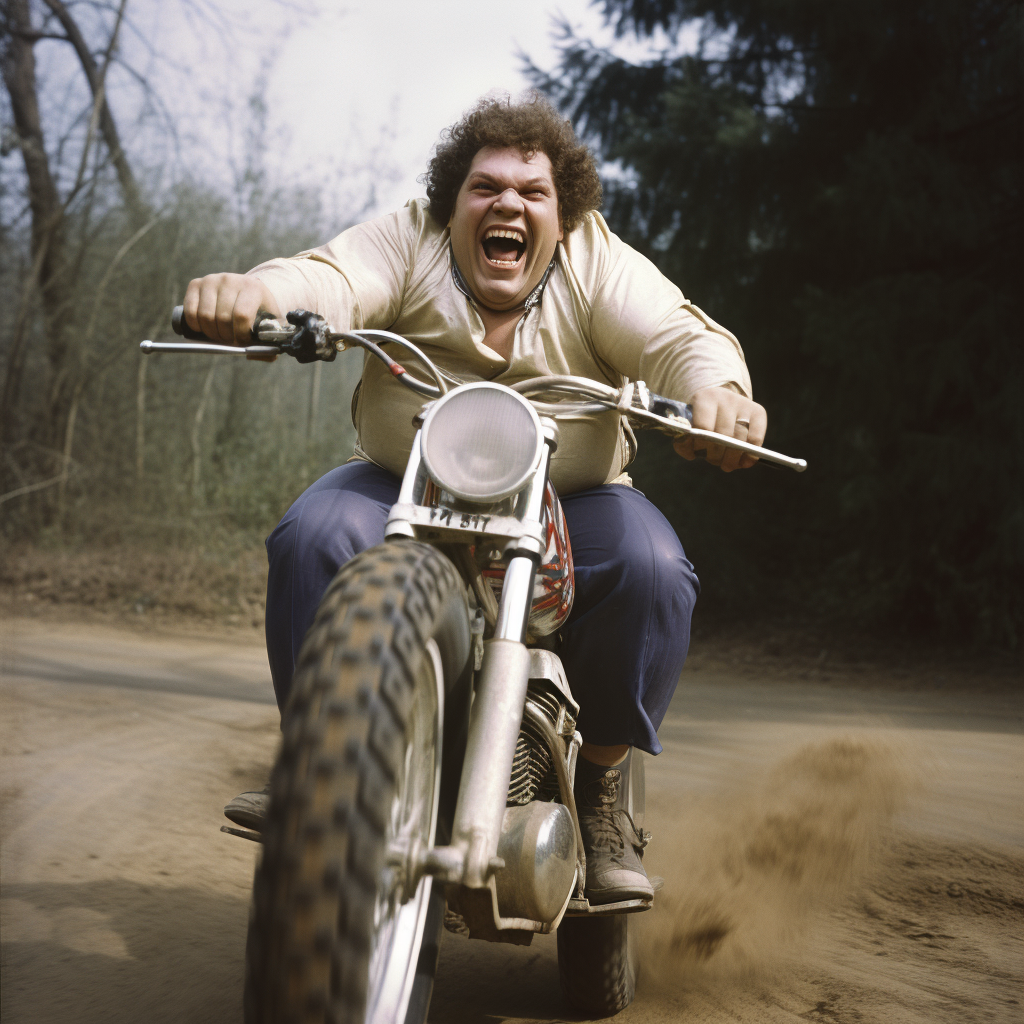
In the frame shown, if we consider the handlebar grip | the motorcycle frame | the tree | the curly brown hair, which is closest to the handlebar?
the handlebar grip

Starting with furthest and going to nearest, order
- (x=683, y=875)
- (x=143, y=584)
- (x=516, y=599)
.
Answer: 1. (x=143, y=584)
2. (x=683, y=875)
3. (x=516, y=599)

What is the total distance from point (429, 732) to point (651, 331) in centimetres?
110

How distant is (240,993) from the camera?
6.95ft

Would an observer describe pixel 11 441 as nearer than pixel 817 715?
No

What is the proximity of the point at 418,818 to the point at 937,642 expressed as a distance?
759 cm

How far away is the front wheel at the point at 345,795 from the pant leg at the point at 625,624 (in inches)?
26.8

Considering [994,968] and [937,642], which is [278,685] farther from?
[937,642]

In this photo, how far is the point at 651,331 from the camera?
7.30 ft

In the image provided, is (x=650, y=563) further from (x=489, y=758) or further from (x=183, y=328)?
(x=183, y=328)

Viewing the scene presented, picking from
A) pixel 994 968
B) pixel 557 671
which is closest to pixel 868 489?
pixel 994 968

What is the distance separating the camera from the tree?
7.58 meters

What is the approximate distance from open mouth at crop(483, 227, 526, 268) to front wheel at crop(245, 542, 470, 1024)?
3.47 feet

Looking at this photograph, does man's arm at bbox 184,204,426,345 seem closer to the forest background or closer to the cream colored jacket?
the cream colored jacket

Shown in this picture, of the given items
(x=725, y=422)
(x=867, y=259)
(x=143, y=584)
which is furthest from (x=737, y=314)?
(x=725, y=422)
